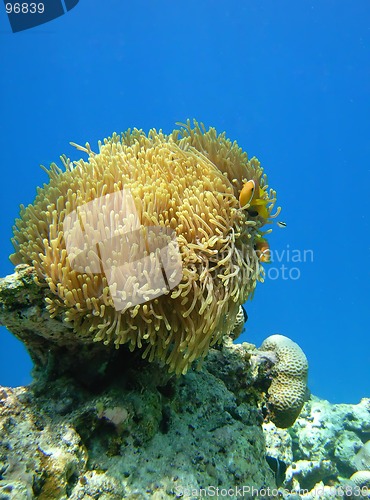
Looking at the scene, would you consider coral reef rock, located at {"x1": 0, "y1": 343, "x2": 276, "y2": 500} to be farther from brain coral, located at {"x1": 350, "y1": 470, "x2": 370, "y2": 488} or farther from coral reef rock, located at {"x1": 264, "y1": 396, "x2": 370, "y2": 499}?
brain coral, located at {"x1": 350, "y1": 470, "x2": 370, "y2": 488}

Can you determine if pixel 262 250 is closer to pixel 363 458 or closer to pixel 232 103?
pixel 363 458

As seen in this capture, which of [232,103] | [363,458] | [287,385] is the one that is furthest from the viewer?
[232,103]

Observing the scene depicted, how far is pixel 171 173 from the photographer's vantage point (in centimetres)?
267

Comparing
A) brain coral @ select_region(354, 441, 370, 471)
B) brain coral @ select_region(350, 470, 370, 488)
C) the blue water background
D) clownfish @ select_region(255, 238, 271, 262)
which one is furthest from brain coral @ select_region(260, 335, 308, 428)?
the blue water background

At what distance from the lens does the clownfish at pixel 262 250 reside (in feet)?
9.20

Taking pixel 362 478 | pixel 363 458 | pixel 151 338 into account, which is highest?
pixel 363 458

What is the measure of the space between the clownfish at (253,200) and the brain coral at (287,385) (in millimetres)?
2178

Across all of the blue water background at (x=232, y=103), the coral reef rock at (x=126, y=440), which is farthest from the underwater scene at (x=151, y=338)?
the blue water background at (x=232, y=103)

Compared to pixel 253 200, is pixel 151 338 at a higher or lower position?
lower

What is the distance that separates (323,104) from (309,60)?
708 cm

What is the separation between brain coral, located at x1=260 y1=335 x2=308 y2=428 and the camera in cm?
392

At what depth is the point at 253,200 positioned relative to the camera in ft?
8.82

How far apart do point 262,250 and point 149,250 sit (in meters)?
0.99

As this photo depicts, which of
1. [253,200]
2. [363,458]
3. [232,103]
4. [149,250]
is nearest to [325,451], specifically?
[363,458]
